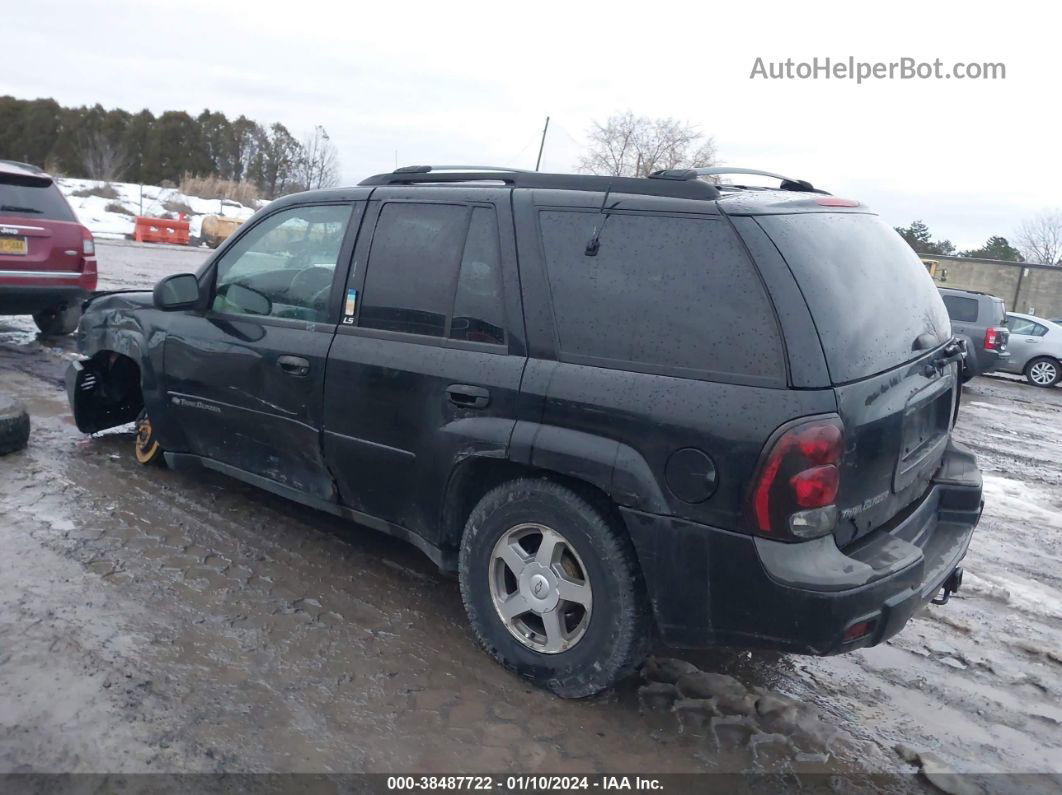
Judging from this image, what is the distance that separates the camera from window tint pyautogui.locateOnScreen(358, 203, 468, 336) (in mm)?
3666

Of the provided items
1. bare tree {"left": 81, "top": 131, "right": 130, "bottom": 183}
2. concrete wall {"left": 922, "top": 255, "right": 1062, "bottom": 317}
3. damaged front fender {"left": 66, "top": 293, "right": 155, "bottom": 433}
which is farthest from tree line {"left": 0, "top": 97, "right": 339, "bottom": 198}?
damaged front fender {"left": 66, "top": 293, "right": 155, "bottom": 433}

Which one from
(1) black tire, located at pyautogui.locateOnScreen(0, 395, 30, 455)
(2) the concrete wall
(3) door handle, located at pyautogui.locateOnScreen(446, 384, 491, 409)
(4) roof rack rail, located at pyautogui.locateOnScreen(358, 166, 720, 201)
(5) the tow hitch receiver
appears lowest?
(1) black tire, located at pyautogui.locateOnScreen(0, 395, 30, 455)

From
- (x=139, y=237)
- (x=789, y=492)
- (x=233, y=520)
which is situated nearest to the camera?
(x=789, y=492)

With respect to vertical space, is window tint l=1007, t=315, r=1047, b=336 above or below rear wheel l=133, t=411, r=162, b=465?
above

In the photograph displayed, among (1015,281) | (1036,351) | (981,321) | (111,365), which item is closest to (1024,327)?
(1036,351)

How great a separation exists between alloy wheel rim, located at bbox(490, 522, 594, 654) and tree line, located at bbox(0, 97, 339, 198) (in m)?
46.6

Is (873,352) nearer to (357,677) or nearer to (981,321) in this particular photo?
(357,677)

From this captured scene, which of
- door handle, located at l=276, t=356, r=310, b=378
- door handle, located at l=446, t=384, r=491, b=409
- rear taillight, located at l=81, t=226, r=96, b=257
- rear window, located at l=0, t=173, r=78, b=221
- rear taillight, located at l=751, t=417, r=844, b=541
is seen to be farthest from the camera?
rear taillight, located at l=81, t=226, r=96, b=257

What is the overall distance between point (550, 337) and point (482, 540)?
87cm

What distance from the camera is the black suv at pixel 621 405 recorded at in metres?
2.80

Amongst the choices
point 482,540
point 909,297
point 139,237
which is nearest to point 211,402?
point 482,540

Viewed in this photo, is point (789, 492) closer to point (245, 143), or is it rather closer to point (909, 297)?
point (909, 297)

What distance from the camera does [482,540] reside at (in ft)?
11.2

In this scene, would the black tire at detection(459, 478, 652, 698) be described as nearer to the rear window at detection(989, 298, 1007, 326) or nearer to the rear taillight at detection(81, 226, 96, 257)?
the rear taillight at detection(81, 226, 96, 257)
